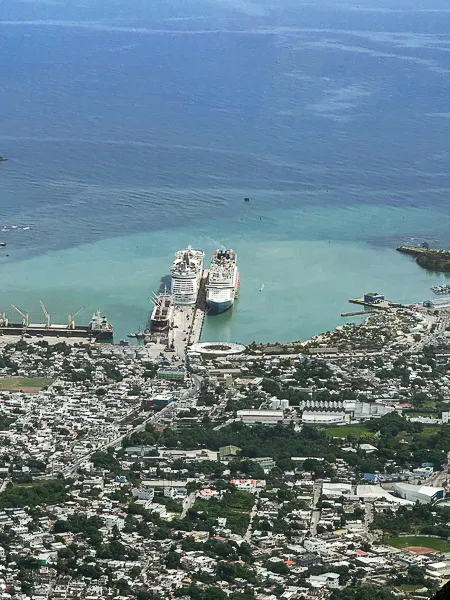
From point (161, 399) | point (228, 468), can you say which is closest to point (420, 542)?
point (228, 468)

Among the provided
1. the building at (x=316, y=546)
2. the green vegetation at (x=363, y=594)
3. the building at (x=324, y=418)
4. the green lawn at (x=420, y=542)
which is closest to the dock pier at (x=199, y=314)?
the building at (x=324, y=418)

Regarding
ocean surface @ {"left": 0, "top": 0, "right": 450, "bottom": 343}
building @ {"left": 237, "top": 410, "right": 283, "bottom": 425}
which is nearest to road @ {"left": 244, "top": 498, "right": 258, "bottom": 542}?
building @ {"left": 237, "top": 410, "right": 283, "bottom": 425}

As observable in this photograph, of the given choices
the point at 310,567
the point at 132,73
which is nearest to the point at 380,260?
the point at 310,567

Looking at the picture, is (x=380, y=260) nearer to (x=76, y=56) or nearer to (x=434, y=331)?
(x=434, y=331)

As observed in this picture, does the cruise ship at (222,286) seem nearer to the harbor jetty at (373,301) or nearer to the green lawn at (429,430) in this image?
the harbor jetty at (373,301)

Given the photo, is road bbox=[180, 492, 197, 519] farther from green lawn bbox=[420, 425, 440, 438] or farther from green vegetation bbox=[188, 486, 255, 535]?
green lawn bbox=[420, 425, 440, 438]

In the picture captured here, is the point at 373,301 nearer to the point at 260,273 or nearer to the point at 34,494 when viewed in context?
the point at 260,273

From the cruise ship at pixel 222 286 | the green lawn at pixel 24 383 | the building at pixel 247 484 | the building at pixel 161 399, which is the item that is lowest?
the building at pixel 247 484
